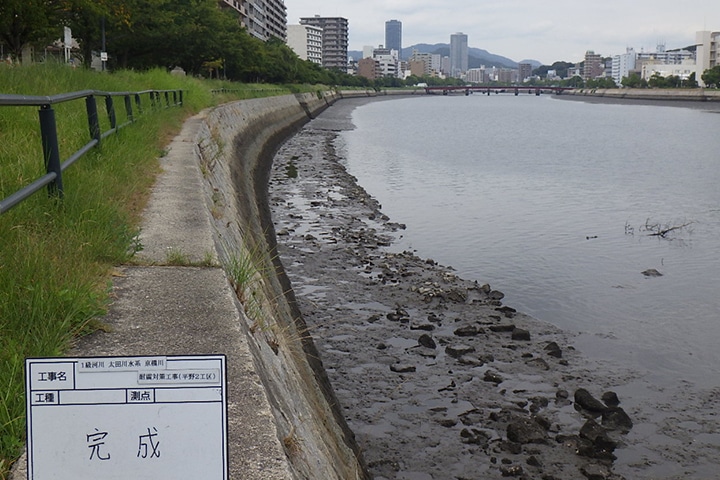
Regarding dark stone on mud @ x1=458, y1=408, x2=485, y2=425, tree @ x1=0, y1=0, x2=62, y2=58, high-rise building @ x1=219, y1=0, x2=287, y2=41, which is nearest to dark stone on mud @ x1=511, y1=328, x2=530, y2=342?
dark stone on mud @ x1=458, y1=408, x2=485, y2=425

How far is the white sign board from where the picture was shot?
65.9 inches

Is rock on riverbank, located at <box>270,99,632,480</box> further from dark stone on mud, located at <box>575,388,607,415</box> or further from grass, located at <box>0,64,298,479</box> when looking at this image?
grass, located at <box>0,64,298,479</box>

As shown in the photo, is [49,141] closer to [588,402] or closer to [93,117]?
[93,117]

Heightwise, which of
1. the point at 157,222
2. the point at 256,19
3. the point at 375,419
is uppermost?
the point at 256,19

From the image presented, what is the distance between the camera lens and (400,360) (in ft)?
28.4

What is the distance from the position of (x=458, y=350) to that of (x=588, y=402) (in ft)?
5.97

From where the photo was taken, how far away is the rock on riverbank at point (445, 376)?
6492 millimetres

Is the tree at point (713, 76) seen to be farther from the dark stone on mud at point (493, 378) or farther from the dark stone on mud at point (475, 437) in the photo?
the dark stone on mud at point (475, 437)

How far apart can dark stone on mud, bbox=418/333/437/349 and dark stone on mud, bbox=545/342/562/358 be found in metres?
1.38

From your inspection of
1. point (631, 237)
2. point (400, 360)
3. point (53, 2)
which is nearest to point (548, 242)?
point (631, 237)

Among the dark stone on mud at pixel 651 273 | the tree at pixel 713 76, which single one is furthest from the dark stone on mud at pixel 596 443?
Result: the tree at pixel 713 76

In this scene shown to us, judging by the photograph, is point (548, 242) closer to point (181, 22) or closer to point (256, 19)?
point (181, 22)

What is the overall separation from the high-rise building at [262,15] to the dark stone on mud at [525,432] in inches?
3376

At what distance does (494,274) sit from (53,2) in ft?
60.9
